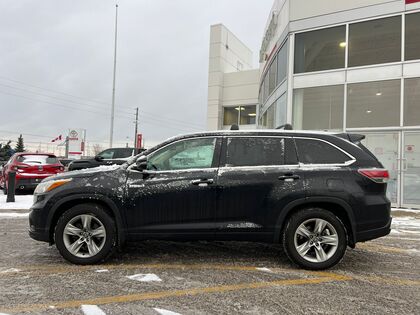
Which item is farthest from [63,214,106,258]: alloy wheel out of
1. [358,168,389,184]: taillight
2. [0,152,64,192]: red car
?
[0,152,64,192]: red car

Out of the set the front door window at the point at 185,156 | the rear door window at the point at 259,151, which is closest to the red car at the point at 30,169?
the front door window at the point at 185,156

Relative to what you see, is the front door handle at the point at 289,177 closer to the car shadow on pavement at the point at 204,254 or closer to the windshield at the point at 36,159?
the car shadow on pavement at the point at 204,254

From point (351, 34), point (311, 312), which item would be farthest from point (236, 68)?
point (311, 312)

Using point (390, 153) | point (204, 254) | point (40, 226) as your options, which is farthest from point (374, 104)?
point (40, 226)

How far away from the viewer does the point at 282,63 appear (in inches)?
586

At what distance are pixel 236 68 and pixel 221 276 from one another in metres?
24.0

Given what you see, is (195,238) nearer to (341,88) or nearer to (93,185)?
(93,185)

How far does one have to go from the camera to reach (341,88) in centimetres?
1278

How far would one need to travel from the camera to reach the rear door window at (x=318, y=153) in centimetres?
506

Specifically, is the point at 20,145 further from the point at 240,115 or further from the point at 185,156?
the point at 185,156

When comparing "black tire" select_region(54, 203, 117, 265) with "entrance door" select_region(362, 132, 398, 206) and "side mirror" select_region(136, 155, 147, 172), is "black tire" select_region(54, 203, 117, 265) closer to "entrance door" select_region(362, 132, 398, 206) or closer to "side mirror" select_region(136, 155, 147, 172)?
"side mirror" select_region(136, 155, 147, 172)

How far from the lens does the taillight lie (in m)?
4.95

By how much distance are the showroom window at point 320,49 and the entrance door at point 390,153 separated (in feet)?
8.81

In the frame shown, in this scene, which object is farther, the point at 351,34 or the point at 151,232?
the point at 351,34
